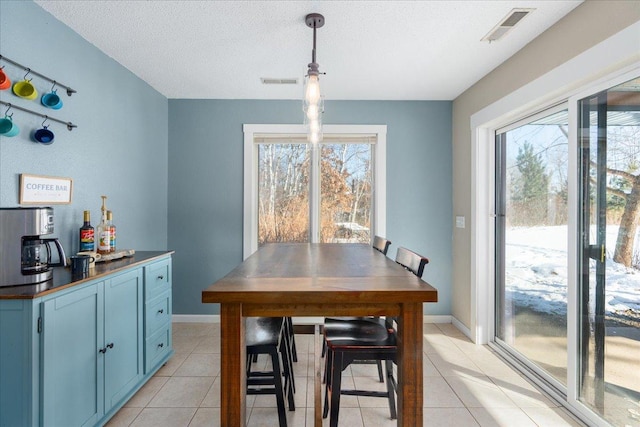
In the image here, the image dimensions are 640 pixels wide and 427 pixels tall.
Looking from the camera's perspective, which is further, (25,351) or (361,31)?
(361,31)

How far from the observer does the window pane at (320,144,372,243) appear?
4.09 metres

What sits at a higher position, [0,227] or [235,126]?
[235,126]

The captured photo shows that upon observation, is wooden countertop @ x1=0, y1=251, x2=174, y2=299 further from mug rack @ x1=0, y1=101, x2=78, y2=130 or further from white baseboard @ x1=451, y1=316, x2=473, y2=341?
white baseboard @ x1=451, y1=316, x2=473, y2=341

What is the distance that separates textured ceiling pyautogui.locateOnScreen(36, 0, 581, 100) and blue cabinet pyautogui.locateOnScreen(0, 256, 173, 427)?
1.67 m

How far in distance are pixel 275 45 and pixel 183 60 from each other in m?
0.86

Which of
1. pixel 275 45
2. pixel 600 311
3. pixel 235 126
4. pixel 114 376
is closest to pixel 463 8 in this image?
pixel 275 45

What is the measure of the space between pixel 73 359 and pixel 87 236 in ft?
2.99

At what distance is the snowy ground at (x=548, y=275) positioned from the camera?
Result: 6.26ft

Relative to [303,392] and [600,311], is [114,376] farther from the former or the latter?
[600,311]

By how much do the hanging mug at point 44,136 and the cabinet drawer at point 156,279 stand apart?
3.31ft

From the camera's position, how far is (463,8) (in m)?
2.17

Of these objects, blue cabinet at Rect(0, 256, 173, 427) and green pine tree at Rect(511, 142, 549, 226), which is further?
green pine tree at Rect(511, 142, 549, 226)

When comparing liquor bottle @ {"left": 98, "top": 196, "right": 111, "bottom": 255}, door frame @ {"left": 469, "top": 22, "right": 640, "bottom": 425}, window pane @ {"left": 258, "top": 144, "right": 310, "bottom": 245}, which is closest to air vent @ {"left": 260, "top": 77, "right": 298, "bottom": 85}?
window pane @ {"left": 258, "top": 144, "right": 310, "bottom": 245}

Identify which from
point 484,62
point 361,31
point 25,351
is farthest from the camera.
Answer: point 484,62
